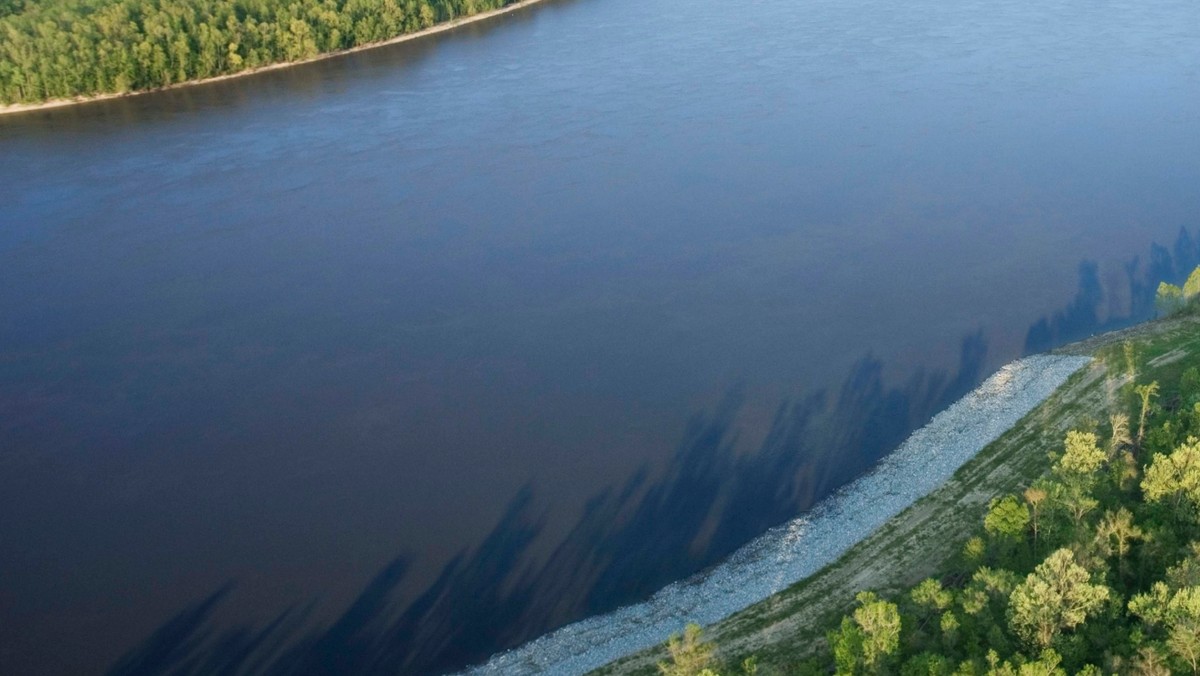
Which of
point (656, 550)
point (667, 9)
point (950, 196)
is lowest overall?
point (656, 550)

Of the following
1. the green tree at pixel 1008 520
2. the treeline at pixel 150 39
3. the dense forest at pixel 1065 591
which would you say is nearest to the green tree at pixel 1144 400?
the dense forest at pixel 1065 591

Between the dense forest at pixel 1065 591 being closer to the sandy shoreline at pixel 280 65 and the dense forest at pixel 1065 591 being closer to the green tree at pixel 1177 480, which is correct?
the green tree at pixel 1177 480

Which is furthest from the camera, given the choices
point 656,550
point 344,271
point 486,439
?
point 344,271

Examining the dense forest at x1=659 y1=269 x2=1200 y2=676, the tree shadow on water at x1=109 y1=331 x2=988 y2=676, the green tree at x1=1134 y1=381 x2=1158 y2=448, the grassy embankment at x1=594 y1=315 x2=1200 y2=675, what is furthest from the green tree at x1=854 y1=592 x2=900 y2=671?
the green tree at x1=1134 y1=381 x2=1158 y2=448

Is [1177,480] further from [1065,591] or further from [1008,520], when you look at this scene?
[1065,591]

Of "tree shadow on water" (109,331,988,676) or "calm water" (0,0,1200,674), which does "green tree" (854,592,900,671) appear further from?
"calm water" (0,0,1200,674)

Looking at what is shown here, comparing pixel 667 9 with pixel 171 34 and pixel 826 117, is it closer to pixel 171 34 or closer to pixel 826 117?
pixel 826 117

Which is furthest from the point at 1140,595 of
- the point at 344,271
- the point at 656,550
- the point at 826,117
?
the point at 826,117
